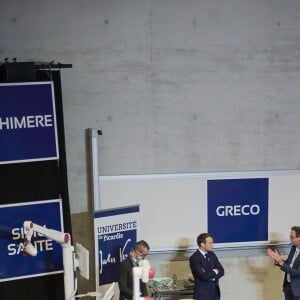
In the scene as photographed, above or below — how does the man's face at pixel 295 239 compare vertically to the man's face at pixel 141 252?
below

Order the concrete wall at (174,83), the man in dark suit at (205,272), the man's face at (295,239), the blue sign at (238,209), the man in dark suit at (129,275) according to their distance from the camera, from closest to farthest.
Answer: the man in dark suit at (129,275), the man in dark suit at (205,272), the man's face at (295,239), the concrete wall at (174,83), the blue sign at (238,209)

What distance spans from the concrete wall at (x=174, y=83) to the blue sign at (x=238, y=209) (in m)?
0.23

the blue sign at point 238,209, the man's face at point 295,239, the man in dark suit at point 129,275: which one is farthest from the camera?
the blue sign at point 238,209

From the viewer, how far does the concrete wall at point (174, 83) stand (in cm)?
665

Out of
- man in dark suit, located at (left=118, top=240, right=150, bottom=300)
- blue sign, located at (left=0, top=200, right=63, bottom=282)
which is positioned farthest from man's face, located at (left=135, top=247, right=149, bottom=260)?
blue sign, located at (left=0, top=200, right=63, bottom=282)

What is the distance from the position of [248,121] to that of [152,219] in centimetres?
169

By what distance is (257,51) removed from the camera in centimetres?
701

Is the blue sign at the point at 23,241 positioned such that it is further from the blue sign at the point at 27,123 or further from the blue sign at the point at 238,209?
the blue sign at the point at 238,209

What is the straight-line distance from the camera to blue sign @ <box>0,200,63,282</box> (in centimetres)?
611

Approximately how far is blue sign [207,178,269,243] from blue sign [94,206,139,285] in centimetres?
105

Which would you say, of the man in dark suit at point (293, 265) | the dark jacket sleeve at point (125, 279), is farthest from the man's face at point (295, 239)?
the dark jacket sleeve at point (125, 279)

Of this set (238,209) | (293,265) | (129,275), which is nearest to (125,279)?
(129,275)

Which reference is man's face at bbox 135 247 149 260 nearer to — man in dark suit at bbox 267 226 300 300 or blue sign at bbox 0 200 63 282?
blue sign at bbox 0 200 63 282

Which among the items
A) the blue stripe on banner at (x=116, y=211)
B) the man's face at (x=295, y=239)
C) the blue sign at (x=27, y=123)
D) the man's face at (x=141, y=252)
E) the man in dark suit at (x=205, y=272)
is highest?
the blue sign at (x=27, y=123)
